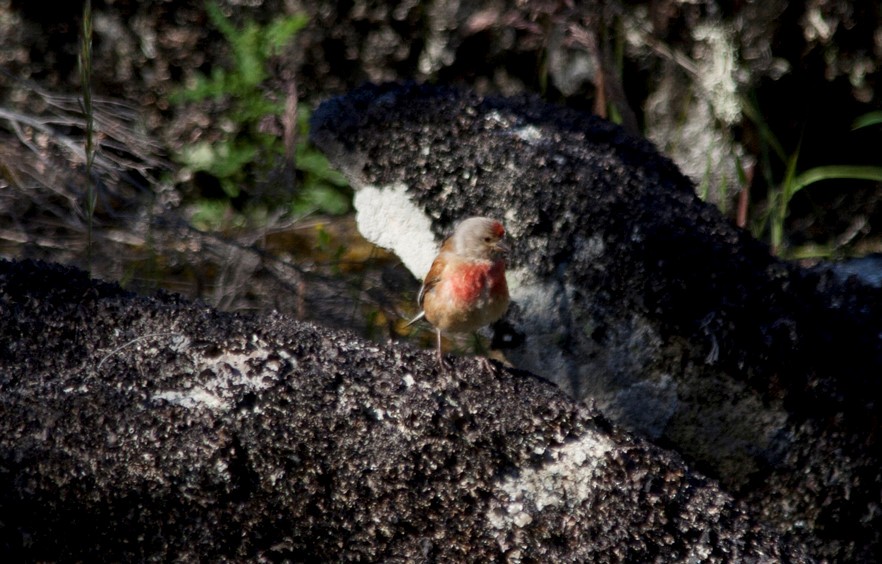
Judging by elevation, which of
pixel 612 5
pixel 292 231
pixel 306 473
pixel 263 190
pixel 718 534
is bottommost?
pixel 292 231

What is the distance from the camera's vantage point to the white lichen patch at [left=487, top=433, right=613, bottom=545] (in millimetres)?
2779

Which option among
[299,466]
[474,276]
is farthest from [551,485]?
[474,276]

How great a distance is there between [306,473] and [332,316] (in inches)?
86.3

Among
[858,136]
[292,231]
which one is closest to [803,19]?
[858,136]

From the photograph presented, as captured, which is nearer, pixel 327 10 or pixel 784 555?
pixel 784 555

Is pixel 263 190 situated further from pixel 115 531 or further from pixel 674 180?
pixel 115 531

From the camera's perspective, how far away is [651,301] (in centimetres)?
370

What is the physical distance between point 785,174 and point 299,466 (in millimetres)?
3881

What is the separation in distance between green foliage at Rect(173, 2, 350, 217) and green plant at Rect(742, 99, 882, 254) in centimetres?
228

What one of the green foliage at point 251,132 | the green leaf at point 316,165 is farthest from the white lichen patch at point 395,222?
the green foliage at point 251,132

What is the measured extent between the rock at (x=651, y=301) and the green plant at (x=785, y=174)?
1123 millimetres

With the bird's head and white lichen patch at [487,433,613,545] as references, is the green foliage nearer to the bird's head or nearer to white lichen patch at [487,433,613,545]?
the bird's head

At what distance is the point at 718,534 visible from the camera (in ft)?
9.11

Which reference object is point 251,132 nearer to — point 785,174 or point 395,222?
point 395,222
